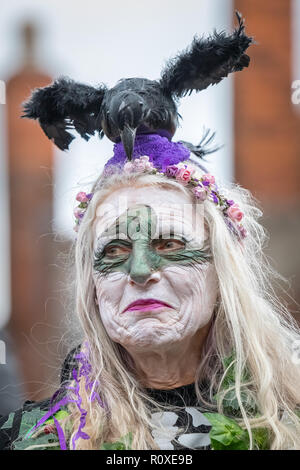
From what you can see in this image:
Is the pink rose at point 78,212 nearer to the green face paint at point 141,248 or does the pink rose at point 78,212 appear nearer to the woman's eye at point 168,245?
the green face paint at point 141,248

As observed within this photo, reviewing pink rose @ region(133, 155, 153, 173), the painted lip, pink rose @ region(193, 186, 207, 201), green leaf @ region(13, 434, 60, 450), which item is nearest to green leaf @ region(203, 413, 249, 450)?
the painted lip

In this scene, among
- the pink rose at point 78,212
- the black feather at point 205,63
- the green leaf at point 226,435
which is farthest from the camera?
the pink rose at point 78,212

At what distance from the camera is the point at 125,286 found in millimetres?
2457

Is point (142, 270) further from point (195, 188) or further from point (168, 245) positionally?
point (195, 188)

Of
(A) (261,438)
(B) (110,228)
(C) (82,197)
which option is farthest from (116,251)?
(A) (261,438)

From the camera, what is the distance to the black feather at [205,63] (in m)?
2.61

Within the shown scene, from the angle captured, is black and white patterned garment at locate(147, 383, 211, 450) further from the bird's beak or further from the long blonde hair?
the bird's beak

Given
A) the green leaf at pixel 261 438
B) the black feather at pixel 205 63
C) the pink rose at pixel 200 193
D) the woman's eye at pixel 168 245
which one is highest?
the black feather at pixel 205 63

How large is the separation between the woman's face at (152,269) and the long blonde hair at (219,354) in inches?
2.1

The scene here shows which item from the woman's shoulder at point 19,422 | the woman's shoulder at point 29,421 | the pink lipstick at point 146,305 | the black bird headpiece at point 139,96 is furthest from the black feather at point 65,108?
the woman's shoulder at point 19,422

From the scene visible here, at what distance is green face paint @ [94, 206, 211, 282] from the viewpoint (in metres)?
2.44

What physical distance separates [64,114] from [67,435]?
3.63 ft

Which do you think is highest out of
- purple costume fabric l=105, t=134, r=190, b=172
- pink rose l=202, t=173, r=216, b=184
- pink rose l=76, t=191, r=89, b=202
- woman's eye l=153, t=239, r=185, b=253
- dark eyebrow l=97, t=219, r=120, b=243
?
purple costume fabric l=105, t=134, r=190, b=172

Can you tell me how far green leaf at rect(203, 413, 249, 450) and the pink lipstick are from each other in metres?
0.37
